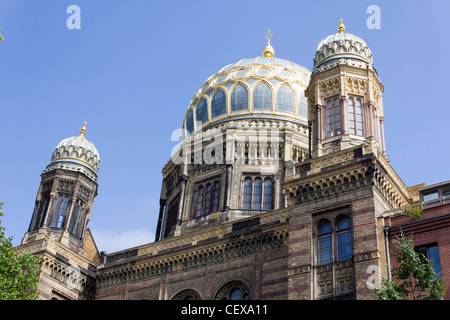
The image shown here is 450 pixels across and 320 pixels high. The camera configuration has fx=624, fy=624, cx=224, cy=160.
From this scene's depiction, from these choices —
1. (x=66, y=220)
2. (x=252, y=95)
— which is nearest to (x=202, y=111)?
(x=252, y=95)

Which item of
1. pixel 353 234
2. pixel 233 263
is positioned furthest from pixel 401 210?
pixel 233 263

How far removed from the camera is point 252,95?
45.3 metres

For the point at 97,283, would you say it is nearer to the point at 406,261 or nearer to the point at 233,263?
the point at 233,263

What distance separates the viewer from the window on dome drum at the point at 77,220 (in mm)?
38344

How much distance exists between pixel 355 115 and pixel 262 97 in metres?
15.9

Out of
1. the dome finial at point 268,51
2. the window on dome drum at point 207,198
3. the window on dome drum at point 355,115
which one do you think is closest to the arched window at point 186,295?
the window on dome drum at point 207,198

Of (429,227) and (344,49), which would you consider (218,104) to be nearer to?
(344,49)

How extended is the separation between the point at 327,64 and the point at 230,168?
12.2 metres

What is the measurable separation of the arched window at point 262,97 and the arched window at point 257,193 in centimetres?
627

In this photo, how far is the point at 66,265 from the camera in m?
33.9

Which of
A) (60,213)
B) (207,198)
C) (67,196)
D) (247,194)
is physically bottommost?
(60,213)

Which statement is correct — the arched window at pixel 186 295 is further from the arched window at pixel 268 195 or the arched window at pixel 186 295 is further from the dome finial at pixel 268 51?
the dome finial at pixel 268 51

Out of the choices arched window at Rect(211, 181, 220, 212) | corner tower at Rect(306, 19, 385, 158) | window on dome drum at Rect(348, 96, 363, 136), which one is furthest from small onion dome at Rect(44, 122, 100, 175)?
window on dome drum at Rect(348, 96, 363, 136)

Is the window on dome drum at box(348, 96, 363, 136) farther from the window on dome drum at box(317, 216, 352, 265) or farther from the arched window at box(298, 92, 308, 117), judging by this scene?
the arched window at box(298, 92, 308, 117)
